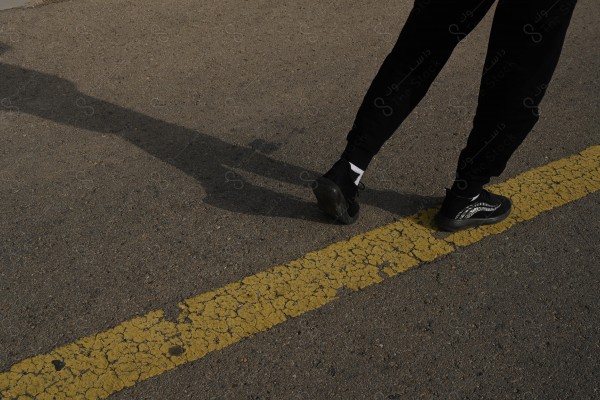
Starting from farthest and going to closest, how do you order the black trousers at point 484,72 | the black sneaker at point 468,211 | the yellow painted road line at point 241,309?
the black sneaker at point 468,211
the black trousers at point 484,72
the yellow painted road line at point 241,309

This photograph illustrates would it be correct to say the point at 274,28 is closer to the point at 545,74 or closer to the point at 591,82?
the point at 591,82

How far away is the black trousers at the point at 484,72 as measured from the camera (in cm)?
251

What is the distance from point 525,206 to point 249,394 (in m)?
1.51

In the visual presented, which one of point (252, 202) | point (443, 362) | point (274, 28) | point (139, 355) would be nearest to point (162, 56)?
point (274, 28)

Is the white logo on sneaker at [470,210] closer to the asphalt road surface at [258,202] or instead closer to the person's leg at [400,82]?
the asphalt road surface at [258,202]

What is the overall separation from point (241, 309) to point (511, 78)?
121 cm

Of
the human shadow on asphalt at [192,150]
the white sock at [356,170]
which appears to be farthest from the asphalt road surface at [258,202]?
the white sock at [356,170]

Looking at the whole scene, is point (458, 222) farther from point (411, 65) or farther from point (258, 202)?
point (258, 202)

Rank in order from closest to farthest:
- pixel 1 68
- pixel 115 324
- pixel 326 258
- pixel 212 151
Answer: pixel 115 324, pixel 326 258, pixel 212 151, pixel 1 68

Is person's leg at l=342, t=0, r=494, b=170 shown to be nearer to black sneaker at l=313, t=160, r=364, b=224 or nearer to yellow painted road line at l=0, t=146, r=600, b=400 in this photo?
black sneaker at l=313, t=160, r=364, b=224

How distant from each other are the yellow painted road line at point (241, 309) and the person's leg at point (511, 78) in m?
0.32

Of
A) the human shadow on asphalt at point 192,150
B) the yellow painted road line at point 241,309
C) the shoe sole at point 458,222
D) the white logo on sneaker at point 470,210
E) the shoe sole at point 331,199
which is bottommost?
the human shadow on asphalt at point 192,150

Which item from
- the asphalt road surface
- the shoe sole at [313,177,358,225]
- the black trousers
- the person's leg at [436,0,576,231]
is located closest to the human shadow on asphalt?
the asphalt road surface

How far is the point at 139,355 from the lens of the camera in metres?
2.38
